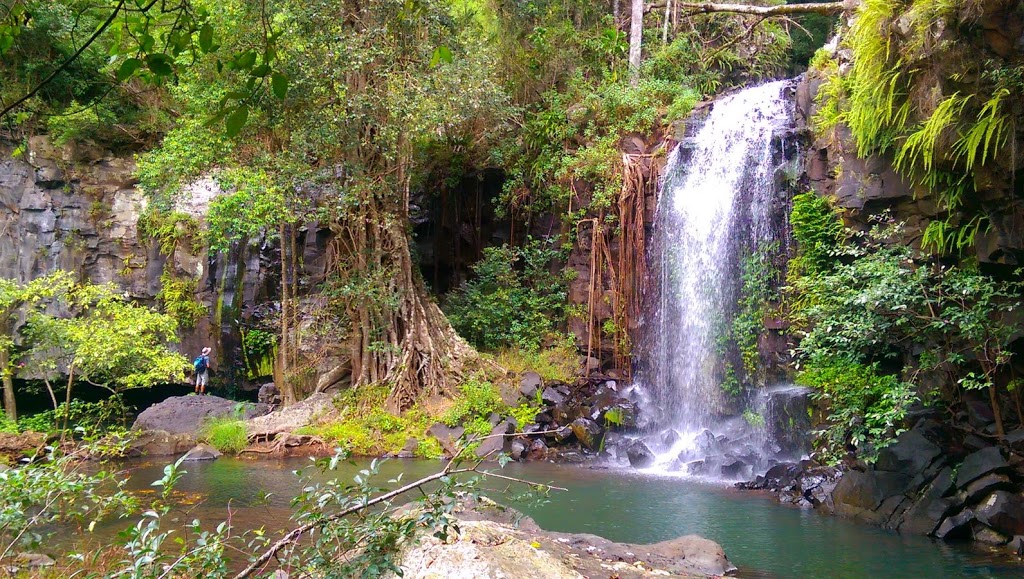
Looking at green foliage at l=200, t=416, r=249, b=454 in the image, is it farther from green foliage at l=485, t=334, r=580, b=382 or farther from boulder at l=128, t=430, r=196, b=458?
green foliage at l=485, t=334, r=580, b=382

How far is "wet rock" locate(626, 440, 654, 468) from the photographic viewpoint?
11.4 meters

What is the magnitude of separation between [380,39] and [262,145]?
2.87 metres

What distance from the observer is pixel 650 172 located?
14.7 m

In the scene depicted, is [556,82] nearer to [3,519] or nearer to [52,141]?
[52,141]

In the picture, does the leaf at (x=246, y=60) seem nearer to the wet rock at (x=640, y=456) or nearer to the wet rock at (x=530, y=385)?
the wet rock at (x=640, y=456)

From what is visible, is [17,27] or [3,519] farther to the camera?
[3,519]

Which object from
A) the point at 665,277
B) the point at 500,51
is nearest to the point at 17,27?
the point at 665,277

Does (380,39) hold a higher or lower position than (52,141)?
higher

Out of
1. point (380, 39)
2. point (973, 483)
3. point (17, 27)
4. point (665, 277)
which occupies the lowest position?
point (973, 483)

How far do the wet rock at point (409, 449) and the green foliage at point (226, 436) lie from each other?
2697 mm

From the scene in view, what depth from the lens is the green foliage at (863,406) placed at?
7.30m

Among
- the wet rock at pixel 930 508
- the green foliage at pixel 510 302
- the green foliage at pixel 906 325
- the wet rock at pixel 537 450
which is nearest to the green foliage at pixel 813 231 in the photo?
the green foliage at pixel 906 325

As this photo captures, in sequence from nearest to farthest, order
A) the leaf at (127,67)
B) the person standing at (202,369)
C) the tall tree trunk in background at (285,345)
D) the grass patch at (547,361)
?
the leaf at (127,67) → the grass patch at (547,361) → the tall tree trunk in background at (285,345) → the person standing at (202,369)

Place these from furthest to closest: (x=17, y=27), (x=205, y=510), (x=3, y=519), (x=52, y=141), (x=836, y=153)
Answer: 1. (x=52, y=141)
2. (x=836, y=153)
3. (x=205, y=510)
4. (x=3, y=519)
5. (x=17, y=27)
